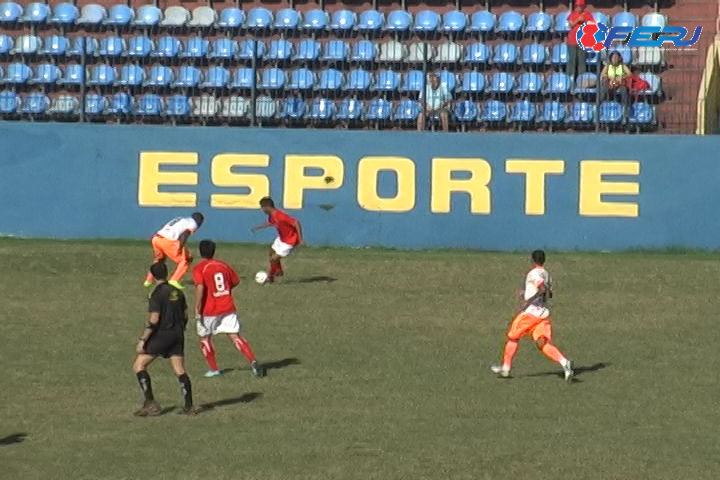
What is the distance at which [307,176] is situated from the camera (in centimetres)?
3180

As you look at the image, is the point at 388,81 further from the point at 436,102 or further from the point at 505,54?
the point at 505,54

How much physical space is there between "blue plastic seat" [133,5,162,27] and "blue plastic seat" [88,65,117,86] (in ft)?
4.77

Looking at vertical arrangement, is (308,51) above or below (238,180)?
above

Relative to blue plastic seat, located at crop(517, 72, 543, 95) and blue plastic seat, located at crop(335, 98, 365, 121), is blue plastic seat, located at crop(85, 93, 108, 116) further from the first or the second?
blue plastic seat, located at crop(517, 72, 543, 95)

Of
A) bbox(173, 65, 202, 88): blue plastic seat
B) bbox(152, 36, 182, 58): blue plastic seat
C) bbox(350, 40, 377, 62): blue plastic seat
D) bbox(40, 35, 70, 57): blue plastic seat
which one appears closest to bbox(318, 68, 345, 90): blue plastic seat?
bbox(350, 40, 377, 62): blue plastic seat

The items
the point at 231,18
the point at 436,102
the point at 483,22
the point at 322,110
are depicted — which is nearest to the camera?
the point at 436,102

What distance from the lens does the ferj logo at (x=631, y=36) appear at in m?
32.7

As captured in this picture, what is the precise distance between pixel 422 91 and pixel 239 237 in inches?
178

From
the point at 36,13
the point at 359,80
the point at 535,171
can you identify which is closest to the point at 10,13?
the point at 36,13

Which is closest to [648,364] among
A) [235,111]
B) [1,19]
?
[235,111]

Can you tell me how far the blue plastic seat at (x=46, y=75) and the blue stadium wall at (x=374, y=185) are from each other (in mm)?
2374

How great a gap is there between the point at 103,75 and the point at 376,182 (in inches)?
253

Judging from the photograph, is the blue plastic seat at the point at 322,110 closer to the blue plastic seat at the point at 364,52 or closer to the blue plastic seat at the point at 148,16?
the blue plastic seat at the point at 364,52

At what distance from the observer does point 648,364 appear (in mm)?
22547
